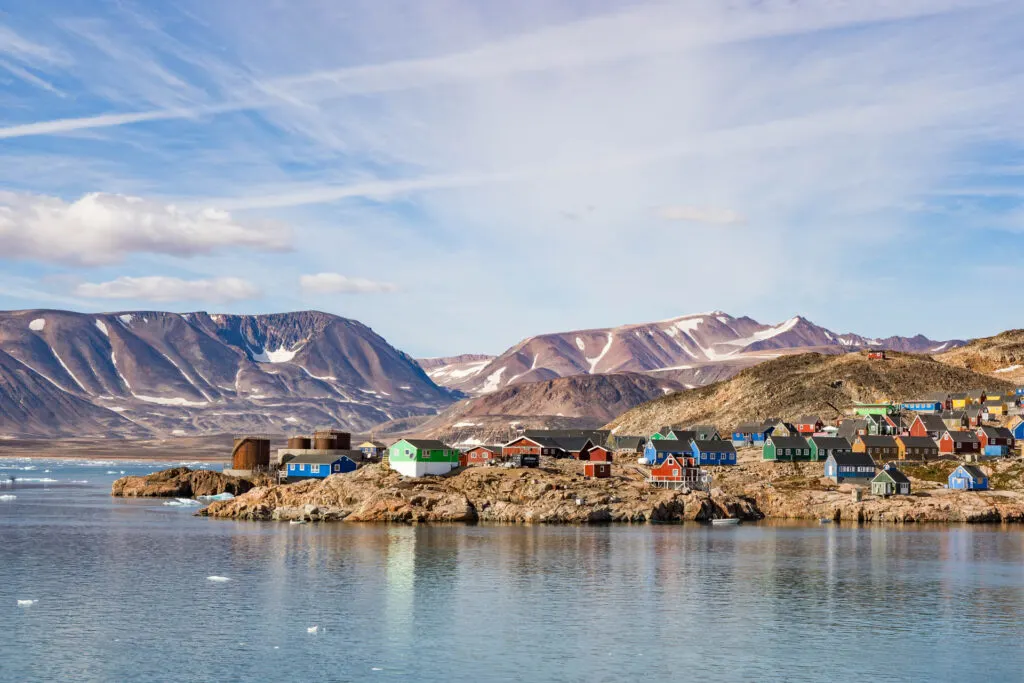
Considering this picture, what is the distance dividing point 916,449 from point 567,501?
203 feet

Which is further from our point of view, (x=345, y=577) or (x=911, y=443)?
(x=911, y=443)

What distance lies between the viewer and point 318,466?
16425cm

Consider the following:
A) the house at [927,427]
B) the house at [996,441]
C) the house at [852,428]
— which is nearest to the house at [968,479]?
the house at [996,441]

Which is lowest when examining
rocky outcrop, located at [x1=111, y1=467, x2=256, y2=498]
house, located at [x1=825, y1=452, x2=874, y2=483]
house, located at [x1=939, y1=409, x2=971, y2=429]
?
rocky outcrop, located at [x1=111, y1=467, x2=256, y2=498]

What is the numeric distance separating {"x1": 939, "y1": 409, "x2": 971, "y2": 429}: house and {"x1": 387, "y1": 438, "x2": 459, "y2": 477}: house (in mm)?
87404

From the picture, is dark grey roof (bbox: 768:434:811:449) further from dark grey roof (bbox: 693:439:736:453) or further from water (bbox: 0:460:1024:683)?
water (bbox: 0:460:1024:683)

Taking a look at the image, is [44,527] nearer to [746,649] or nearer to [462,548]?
[462,548]

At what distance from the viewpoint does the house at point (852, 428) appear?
178288mm

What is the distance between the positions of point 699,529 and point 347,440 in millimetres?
82448

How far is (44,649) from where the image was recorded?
58.5 m

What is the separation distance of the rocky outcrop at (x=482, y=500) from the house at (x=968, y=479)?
92.7 feet

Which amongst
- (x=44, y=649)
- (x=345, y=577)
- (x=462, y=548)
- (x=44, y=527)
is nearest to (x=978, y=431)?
(x=462, y=548)

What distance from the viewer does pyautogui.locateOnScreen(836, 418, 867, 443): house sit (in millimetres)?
178288

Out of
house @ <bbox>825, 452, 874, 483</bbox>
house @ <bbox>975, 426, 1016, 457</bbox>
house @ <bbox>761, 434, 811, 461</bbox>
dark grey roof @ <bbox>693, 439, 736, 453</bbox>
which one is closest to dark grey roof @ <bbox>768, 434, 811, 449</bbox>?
house @ <bbox>761, 434, 811, 461</bbox>
